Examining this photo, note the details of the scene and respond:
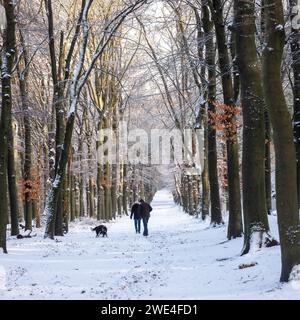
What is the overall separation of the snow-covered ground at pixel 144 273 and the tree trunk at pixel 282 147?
62 centimetres

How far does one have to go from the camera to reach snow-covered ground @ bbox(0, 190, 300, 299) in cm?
832

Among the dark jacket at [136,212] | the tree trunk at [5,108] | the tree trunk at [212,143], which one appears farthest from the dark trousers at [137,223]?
the tree trunk at [5,108]

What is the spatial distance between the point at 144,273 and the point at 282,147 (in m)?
5.00

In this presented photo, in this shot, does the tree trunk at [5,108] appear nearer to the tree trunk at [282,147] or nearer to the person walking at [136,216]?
the tree trunk at [282,147]

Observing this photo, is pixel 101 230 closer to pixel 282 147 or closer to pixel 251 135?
pixel 251 135

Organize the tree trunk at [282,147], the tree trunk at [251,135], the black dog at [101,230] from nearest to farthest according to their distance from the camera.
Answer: the tree trunk at [282,147] < the tree trunk at [251,135] < the black dog at [101,230]

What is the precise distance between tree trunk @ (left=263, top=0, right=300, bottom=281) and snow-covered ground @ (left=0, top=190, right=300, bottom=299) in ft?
2.05

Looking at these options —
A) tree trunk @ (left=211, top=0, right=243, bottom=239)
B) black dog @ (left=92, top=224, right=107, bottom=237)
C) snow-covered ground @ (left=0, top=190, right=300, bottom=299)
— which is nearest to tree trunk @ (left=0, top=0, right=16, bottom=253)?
snow-covered ground @ (left=0, top=190, right=300, bottom=299)

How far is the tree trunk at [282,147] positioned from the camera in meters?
7.61

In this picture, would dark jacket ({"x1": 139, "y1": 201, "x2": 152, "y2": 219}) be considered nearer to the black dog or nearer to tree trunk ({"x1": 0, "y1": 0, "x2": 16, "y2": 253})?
A: the black dog

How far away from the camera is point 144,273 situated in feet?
36.5

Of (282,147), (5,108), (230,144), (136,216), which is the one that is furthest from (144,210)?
(282,147)

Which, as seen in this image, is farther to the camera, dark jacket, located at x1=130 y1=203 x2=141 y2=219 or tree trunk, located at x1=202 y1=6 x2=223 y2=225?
dark jacket, located at x1=130 y1=203 x2=141 y2=219

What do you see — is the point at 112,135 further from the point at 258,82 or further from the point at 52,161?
the point at 258,82
